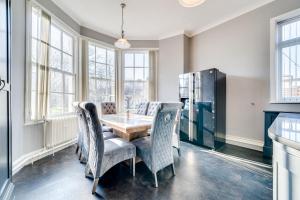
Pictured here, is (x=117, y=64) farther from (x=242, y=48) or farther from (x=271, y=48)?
(x=271, y=48)

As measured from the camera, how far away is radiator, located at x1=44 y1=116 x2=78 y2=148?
2932 mm

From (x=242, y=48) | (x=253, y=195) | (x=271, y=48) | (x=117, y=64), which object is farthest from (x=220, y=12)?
(x=253, y=195)

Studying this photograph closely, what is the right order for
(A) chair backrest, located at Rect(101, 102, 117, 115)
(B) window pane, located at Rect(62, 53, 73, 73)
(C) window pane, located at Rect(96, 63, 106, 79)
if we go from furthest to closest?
(C) window pane, located at Rect(96, 63, 106, 79) → (A) chair backrest, located at Rect(101, 102, 117, 115) → (B) window pane, located at Rect(62, 53, 73, 73)

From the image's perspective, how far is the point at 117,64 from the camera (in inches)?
197

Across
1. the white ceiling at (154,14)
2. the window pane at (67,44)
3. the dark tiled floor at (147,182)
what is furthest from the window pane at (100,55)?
the dark tiled floor at (147,182)

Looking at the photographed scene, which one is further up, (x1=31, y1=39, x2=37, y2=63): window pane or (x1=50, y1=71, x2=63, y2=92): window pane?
(x1=31, y1=39, x2=37, y2=63): window pane

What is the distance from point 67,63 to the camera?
12.4 feet

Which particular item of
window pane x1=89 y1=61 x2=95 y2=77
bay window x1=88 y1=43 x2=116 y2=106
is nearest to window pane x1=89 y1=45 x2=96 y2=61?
bay window x1=88 y1=43 x2=116 y2=106

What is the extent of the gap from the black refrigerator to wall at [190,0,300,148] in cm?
25

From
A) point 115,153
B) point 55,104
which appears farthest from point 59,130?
point 115,153

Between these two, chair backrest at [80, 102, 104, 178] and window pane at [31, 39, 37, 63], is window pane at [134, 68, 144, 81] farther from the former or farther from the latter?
chair backrest at [80, 102, 104, 178]

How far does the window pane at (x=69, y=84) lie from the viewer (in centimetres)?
374

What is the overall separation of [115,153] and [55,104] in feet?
7.25

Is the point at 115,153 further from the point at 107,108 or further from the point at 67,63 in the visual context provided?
the point at 67,63
